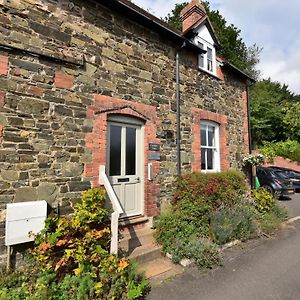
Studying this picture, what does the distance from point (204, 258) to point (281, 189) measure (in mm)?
8880

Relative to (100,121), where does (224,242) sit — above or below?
below

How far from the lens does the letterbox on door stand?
4.01 meters

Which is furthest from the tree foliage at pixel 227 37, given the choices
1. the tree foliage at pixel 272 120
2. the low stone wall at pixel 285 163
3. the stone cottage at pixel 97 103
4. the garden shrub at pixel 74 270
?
the garden shrub at pixel 74 270

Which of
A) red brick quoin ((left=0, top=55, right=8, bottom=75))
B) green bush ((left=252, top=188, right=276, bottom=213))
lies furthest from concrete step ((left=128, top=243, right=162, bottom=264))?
red brick quoin ((left=0, top=55, right=8, bottom=75))

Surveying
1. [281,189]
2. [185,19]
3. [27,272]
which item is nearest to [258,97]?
[281,189]

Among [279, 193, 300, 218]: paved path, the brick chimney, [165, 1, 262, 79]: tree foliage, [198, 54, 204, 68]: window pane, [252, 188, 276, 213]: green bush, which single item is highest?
[165, 1, 262, 79]: tree foliage

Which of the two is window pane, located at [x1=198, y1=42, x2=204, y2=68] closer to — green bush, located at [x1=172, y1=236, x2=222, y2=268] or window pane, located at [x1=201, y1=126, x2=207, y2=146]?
window pane, located at [x1=201, y1=126, x2=207, y2=146]

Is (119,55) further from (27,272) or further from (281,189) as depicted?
(281,189)

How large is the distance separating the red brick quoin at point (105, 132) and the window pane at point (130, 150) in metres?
0.32

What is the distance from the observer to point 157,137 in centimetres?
668

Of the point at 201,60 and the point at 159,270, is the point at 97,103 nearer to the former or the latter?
the point at 159,270

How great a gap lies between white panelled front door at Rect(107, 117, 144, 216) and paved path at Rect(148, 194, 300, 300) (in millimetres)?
2237

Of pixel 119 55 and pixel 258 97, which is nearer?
pixel 119 55

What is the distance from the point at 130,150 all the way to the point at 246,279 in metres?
3.79
